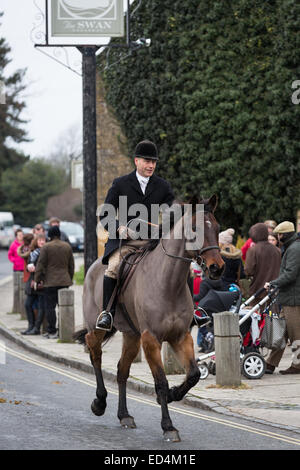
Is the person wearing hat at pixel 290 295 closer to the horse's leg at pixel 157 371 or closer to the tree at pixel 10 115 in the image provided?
the horse's leg at pixel 157 371

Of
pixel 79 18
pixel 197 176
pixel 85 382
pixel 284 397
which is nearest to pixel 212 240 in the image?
pixel 284 397

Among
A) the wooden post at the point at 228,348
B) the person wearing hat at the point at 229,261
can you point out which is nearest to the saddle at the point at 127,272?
the wooden post at the point at 228,348

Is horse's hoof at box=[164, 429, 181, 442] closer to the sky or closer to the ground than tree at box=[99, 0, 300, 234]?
closer to the ground

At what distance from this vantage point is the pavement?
9867 millimetres

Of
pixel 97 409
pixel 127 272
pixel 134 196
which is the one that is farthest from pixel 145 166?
pixel 97 409

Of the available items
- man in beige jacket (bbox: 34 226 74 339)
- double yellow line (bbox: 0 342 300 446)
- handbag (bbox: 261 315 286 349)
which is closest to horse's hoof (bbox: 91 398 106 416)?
double yellow line (bbox: 0 342 300 446)

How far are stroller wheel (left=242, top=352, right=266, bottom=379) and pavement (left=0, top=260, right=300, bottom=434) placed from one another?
0.11 metres

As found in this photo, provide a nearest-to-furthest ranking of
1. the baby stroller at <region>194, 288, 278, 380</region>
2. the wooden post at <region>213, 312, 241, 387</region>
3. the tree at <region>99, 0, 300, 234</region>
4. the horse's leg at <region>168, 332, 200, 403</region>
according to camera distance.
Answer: the horse's leg at <region>168, 332, 200, 403</region> < the wooden post at <region>213, 312, 241, 387</region> < the baby stroller at <region>194, 288, 278, 380</region> < the tree at <region>99, 0, 300, 234</region>

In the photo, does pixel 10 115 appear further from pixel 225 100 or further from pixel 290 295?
pixel 290 295

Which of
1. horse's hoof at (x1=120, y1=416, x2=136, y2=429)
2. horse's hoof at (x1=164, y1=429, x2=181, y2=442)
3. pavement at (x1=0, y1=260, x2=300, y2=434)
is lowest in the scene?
pavement at (x1=0, y1=260, x2=300, y2=434)

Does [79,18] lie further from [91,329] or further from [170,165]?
[170,165]

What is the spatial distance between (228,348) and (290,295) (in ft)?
6.29

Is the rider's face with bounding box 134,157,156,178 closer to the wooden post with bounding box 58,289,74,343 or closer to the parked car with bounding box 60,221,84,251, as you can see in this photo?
the wooden post with bounding box 58,289,74,343
